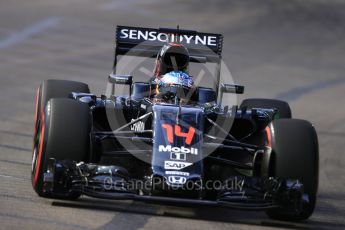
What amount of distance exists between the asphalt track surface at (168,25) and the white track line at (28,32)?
36mm

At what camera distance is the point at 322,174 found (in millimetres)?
12961

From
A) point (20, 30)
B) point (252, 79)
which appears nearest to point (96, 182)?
point (252, 79)

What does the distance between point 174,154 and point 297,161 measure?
1295mm

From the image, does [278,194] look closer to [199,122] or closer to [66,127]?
[199,122]

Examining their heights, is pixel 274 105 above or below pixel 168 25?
below

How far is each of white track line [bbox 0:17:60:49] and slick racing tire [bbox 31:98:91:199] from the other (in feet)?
46.0

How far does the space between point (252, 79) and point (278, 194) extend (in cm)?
1258

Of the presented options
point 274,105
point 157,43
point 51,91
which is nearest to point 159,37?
point 157,43

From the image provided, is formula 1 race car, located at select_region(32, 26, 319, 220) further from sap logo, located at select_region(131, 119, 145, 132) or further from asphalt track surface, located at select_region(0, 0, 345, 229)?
asphalt track surface, located at select_region(0, 0, 345, 229)

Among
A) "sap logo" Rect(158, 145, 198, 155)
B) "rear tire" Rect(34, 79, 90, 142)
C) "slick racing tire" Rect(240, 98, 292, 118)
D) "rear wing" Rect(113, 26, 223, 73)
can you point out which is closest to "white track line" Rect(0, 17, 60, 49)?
"rear wing" Rect(113, 26, 223, 73)

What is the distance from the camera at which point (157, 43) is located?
13.2 meters

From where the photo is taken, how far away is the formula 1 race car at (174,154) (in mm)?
9195

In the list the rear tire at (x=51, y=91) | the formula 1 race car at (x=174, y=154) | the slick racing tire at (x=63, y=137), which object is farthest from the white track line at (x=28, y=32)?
the slick racing tire at (x=63, y=137)

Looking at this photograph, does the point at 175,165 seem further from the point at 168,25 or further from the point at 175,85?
the point at 168,25
